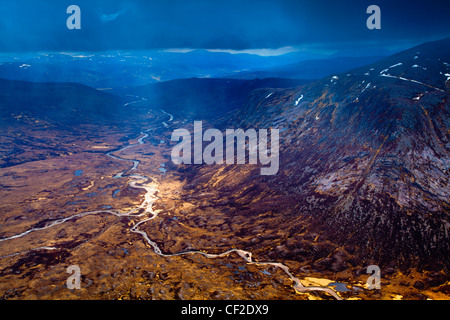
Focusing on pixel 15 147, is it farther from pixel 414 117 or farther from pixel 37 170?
pixel 414 117

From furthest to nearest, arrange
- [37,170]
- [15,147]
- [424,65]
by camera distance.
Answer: [15,147] → [37,170] → [424,65]

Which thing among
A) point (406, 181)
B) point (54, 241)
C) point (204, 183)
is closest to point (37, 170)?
point (54, 241)

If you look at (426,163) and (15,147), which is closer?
(426,163)

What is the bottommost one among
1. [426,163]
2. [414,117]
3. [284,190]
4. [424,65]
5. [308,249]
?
[308,249]

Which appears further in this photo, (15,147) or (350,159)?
(15,147)

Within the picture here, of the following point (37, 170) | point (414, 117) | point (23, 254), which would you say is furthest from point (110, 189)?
point (414, 117)

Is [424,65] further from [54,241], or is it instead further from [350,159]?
[54,241]

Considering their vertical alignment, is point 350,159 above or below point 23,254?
above
